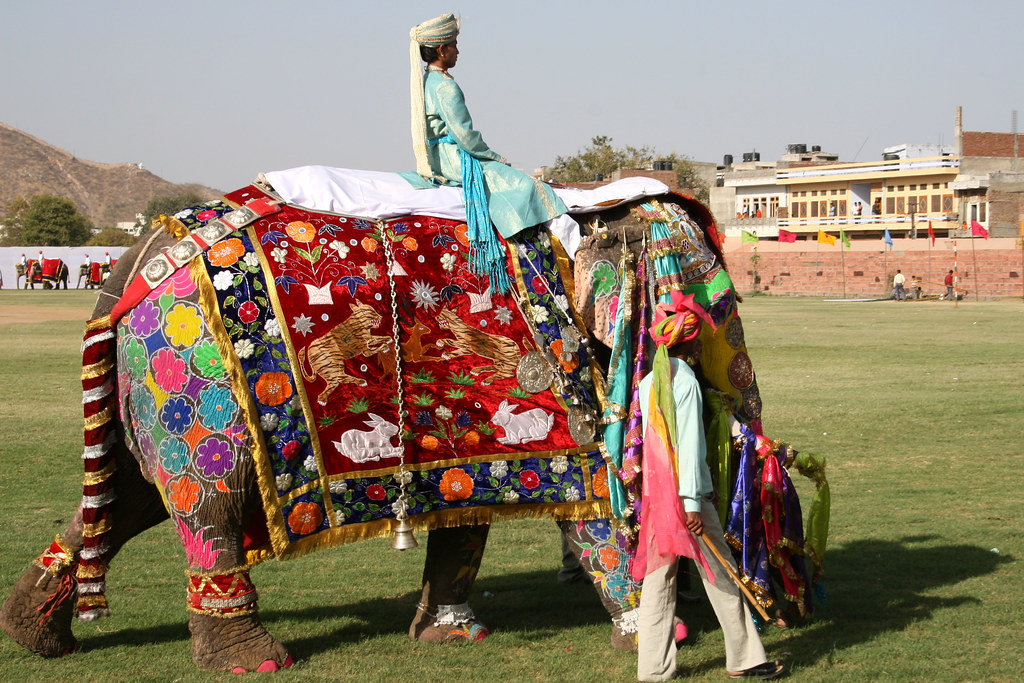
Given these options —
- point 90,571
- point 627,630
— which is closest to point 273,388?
point 90,571

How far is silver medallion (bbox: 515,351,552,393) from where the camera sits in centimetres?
497

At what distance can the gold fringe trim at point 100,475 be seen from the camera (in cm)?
482

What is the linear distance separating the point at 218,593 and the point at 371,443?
888mm

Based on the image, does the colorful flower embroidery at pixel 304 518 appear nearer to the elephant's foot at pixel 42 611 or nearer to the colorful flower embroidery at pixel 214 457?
the colorful flower embroidery at pixel 214 457

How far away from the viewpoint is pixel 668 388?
4500 mm

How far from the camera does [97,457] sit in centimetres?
479

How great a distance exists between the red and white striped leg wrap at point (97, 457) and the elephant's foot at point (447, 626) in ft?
4.78

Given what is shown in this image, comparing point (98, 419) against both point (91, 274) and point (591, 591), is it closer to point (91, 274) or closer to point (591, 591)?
point (591, 591)

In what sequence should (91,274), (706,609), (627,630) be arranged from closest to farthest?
1. (627,630)
2. (706,609)
3. (91,274)

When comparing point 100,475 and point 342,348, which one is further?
point 100,475

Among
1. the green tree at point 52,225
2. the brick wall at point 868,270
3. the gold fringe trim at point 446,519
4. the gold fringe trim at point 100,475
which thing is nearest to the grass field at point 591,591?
the gold fringe trim at point 446,519

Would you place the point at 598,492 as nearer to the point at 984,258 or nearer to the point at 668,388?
the point at 668,388

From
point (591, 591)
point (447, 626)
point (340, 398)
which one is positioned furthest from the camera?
point (591, 591)

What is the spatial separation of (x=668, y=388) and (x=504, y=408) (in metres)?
0.82
